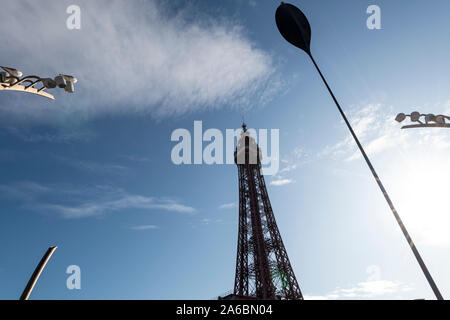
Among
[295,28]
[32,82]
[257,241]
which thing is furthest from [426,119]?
[257,241]

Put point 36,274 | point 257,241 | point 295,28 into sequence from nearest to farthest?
point 36,274 → point 295,28 → point 257,241

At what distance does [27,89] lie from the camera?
621cm

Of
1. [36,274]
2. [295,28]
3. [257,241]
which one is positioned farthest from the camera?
[257,241]

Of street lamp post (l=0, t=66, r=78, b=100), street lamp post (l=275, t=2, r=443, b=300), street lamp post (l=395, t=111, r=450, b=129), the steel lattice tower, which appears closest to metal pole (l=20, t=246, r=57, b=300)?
street lamp post (l=0, t=66, r=78, b=100)

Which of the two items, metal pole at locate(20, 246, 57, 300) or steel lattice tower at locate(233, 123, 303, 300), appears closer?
metal pole at locate(20, 246, 57, 300)

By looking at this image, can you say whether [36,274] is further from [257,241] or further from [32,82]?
[257,241]

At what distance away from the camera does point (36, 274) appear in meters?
5.10

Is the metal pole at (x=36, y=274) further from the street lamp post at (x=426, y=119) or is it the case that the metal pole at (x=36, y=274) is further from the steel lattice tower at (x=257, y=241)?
the steel lattice tower at (x=257, y=241)

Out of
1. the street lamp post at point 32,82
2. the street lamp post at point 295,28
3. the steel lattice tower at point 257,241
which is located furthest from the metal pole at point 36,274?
the steel lattice tower at point 257,241

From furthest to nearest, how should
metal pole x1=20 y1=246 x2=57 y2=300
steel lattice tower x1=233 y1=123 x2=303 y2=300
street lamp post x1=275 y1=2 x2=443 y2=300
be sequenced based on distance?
steel lattice tower x1=233 y1=123 x2=303 y2=300 → street lamp post x1=275 y1=2 x2=443 y2=300 → metal pole x1=20 y1=246 x2=57 y2=300

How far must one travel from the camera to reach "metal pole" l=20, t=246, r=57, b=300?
15.9 feet

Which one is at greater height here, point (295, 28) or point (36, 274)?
point (295, 28)

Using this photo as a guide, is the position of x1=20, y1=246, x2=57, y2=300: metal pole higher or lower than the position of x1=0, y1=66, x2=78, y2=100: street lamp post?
lower

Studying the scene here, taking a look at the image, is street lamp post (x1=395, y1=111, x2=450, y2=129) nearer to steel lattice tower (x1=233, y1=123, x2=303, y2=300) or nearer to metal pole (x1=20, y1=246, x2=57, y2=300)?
metal pole (x1=20, y1=246, x2=57, y2=300)
